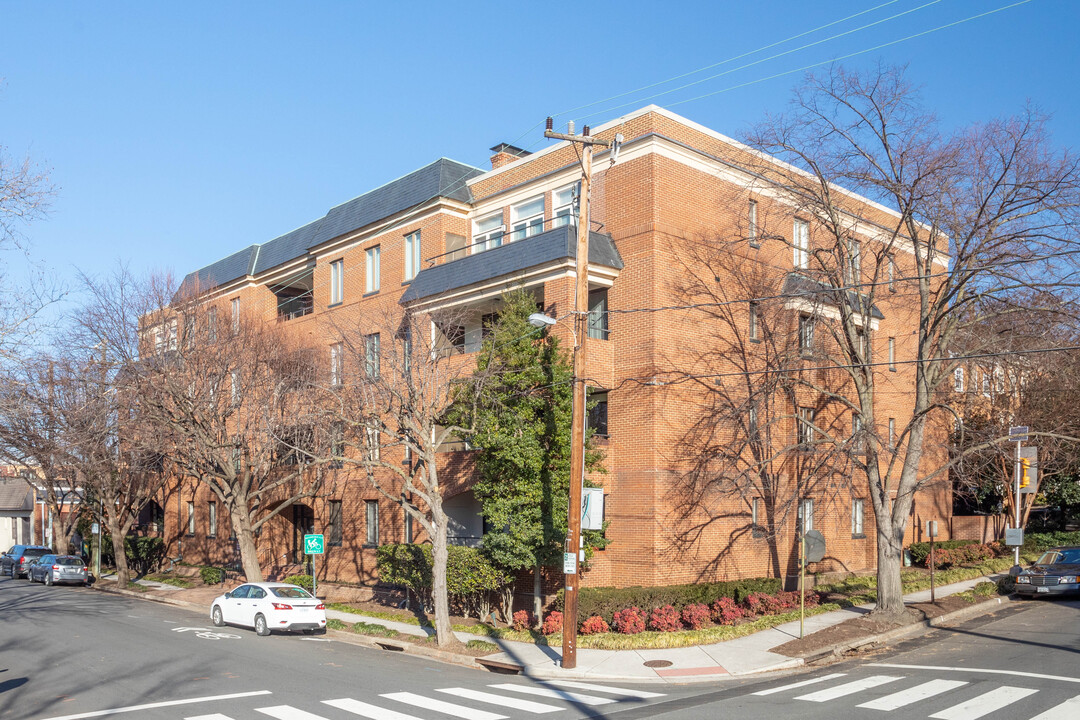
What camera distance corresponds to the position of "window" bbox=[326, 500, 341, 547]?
1323 inches

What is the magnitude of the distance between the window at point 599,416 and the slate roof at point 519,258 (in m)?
3.75

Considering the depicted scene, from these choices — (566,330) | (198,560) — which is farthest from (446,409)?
(198,560)

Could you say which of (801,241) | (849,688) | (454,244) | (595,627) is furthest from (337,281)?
(849,688)

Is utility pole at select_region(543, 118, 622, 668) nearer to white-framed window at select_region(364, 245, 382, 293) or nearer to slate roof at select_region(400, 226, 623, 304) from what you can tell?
slate roof at select_region(400, 226, 623, 304)

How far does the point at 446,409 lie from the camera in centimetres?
2350

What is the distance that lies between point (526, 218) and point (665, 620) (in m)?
13.9

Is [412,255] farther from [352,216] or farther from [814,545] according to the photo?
[814,545]

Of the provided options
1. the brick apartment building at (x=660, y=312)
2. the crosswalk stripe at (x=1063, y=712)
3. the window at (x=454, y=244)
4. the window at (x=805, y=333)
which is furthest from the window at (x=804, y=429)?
the crosswalk stripe at (x=1063, y=712)

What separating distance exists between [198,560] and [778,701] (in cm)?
3540

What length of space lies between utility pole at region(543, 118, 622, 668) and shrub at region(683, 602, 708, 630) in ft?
12.2

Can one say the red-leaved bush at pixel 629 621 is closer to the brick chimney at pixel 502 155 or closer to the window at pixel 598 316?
the window at pixel 598 316

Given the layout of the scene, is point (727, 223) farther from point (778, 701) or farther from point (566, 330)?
point (778, 701)

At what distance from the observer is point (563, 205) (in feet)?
91.0

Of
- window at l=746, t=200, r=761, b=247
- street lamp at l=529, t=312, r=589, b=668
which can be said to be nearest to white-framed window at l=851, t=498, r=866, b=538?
window at l=746, t=200, r=761, b=247
